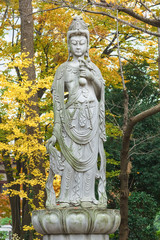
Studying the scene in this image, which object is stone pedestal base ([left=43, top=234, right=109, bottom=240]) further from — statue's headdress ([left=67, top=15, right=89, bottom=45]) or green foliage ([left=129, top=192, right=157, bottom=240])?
green foliage ([left=129, top=192, right=157, bottom=240])

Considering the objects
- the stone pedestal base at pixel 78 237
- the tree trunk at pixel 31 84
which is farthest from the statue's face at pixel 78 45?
the tree trunk at pixel 31 84

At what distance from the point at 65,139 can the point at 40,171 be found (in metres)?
4.94

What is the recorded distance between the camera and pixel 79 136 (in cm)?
639

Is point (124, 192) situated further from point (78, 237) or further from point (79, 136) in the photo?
point (78, 237)

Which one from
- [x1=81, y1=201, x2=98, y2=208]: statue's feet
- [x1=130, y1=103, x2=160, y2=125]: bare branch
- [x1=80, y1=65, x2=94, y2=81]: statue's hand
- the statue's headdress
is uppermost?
the statue's headdress

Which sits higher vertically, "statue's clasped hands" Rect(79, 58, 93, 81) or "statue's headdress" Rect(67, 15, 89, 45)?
"statue's headdress" Rect(67, 15, 89, 45)

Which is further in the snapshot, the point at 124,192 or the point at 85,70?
the point at 124,192

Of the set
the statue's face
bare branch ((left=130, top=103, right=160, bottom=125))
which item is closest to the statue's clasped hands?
the statue's face

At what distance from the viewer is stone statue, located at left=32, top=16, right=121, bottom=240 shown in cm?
Answer: 573

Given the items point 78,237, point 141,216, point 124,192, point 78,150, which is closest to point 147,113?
point 124,192

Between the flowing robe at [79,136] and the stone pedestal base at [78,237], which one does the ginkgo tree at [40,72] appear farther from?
the stone pedestal base at [78,237]

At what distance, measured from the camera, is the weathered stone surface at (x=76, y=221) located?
5586mm

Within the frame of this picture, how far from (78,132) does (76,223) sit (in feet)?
4.69

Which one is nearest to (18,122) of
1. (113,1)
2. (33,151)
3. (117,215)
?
(33,151)
